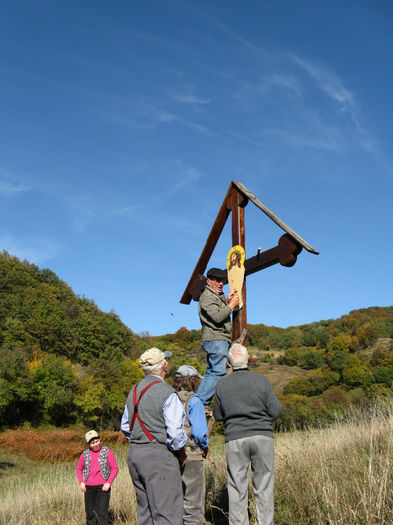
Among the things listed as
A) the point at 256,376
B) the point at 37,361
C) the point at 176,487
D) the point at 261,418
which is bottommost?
the point at 176,487

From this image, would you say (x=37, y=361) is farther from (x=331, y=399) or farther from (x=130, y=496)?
(x=130, y=496)

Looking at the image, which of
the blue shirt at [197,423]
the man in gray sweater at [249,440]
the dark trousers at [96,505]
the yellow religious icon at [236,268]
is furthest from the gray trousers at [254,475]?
the dark trousers at [96,505]

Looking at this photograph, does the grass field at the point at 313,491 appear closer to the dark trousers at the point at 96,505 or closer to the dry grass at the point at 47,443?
the dark trousers at the point at 96,505

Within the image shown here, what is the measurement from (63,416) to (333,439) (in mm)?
47719

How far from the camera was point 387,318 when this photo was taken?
109 metres

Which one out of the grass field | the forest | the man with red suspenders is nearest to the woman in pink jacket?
the grass field

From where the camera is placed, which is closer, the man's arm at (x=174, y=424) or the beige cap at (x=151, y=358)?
the man's arm at (x=174, y=424)

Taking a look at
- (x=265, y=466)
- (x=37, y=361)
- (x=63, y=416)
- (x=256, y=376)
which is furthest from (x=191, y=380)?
(x=37, y=361)

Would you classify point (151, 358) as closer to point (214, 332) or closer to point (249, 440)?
point (249, 440)

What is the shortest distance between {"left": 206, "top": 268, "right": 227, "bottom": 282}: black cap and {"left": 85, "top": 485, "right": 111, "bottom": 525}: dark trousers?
2732 mm

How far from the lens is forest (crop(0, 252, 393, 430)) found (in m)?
47.3

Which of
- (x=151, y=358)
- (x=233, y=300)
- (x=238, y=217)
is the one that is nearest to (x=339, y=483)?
(x=233, y=300)

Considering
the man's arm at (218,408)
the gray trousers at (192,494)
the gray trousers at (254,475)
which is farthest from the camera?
the gray trousers at (192,494)

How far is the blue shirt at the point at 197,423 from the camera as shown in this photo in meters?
4.20
